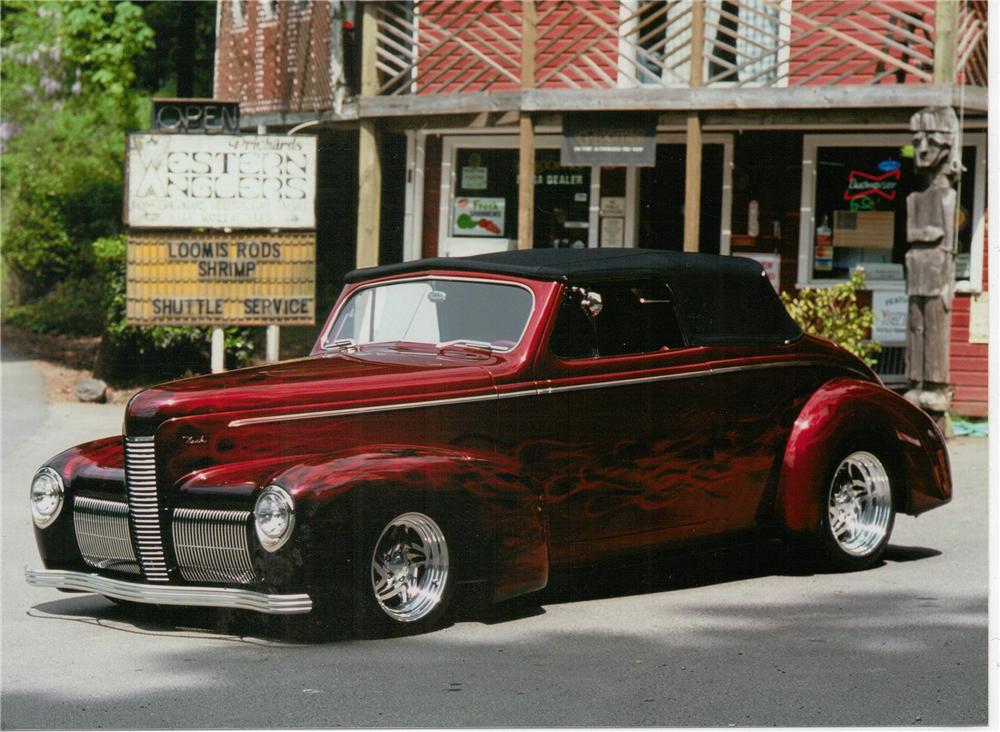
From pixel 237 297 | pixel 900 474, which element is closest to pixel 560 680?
pixel 900 474

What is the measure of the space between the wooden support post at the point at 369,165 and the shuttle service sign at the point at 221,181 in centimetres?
302

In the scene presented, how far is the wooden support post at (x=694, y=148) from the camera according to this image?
1433cm

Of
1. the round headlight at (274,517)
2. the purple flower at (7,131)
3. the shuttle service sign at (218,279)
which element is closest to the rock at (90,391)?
the shuttle service sign at (218,279)

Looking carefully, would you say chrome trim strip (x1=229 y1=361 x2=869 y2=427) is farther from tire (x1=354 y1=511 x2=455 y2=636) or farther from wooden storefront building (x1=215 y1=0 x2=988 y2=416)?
wooden storefront building (x1=215 y1=0 x2=988 y2=416)

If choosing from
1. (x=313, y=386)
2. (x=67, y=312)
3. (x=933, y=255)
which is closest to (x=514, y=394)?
(x=313, y=386)

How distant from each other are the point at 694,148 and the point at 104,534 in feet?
30.5

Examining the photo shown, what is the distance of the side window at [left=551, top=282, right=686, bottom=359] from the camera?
6926mm

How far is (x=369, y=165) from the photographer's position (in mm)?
16547

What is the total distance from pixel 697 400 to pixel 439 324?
1.31m

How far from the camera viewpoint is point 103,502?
21.4 ft

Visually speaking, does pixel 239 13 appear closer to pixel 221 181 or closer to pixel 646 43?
pixel 646 43

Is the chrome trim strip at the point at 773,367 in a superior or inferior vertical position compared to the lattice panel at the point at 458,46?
inferior

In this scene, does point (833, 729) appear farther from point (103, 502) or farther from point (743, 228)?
point (743, 228)

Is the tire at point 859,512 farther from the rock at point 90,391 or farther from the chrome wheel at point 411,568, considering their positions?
the rock at point 90,391
